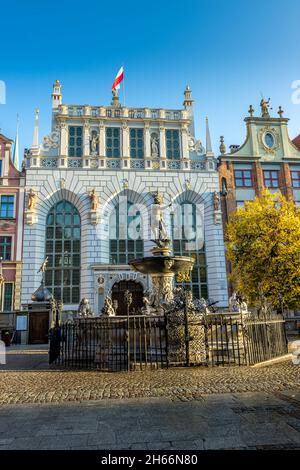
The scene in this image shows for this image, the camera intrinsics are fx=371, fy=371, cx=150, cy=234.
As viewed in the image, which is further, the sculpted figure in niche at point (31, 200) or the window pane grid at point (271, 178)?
the window pane grid at point (271, 178)

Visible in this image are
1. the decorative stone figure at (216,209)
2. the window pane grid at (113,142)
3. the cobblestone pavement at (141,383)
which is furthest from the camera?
the window pane grid at (113,142)

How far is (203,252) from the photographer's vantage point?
3156 cm

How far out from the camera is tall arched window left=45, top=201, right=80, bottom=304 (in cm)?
2933

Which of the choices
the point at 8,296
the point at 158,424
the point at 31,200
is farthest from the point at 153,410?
the point at 31,200

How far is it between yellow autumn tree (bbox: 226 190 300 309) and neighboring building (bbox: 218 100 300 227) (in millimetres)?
7379

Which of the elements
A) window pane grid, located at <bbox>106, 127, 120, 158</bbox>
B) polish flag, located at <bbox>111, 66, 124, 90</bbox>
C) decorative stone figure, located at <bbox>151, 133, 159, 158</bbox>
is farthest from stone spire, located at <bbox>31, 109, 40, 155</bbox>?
decorative stone figure, located at <bbox>151, 133, 159, 158</bbox>

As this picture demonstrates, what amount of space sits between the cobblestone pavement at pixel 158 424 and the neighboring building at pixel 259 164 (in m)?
26.7

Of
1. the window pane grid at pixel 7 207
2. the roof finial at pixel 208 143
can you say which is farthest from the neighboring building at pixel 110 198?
the window pane grid at pixel 7 207

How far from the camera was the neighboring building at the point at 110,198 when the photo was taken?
96.1 ft

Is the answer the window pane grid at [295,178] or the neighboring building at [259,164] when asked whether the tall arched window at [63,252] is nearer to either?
the neighboring building at [259,164]

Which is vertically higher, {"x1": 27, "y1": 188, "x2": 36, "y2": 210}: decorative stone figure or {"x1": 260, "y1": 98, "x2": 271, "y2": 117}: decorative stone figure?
{"x1": 260, "y1": 98, "x2": 271, "y2": 117}: decorative stone figure

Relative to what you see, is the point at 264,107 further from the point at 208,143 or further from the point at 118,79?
the point at 118,79

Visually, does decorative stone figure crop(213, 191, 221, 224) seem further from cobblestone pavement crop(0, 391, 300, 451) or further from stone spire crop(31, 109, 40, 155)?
cobblestone pavement crop(0, 391, 300, 451)

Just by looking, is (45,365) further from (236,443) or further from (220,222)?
(220,222)
